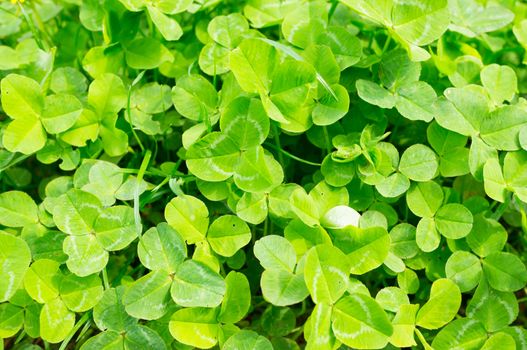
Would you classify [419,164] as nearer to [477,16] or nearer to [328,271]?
[328,271]

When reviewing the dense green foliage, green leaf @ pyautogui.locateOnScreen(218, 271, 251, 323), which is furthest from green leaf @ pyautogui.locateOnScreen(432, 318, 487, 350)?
green leaf @ pyautogui.locateOnScreen(218, 271, 251, 323)

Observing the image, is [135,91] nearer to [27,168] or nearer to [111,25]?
[111,25]

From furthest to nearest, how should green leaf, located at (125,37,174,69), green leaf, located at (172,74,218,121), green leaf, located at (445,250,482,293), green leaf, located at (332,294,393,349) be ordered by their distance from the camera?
green leaf, located at (125,37,174,69)
green leaf, located at (172,74,218,121)
green leaf, located at (445,250,482,293)
green leaf, located at (332,294,393,349)

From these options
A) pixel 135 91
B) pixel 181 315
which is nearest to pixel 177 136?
pixel 135 91

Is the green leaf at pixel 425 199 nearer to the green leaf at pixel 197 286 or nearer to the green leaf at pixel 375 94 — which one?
the green leaf at pixel 375 94

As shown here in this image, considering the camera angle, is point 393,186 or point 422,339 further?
point 393,186

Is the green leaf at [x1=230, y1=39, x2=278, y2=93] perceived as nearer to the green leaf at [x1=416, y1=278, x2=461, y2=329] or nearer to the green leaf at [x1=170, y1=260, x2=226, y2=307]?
the green leaf at [x1=170, y1=260, x2=226, y2=307]

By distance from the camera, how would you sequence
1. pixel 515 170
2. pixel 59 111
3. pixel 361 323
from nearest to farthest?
pixel 361 323 → pixel 515 170 → pixel 59 111

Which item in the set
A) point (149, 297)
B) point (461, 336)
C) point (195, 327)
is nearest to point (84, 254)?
point (149, 297)
